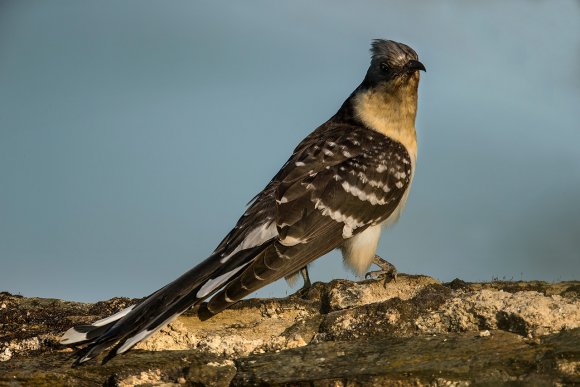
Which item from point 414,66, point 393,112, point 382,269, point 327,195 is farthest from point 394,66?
point 382,269

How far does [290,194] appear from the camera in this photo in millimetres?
7980

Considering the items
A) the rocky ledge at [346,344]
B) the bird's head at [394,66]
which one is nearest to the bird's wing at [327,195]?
the rocky ledge at [346,344]

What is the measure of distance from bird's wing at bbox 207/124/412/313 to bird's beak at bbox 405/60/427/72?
0.86 metres

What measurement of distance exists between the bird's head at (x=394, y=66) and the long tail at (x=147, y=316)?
11.4 feet

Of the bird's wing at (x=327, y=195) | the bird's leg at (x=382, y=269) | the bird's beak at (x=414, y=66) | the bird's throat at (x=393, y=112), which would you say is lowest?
the bird's leg at (x=382, y=269)

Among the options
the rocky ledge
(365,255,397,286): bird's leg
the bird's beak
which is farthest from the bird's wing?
the bird's beak

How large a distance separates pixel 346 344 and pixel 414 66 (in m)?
4.42

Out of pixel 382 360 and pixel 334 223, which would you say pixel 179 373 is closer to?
pixel 382 360

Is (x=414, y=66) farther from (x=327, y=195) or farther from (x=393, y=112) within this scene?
(x=327, y=195)

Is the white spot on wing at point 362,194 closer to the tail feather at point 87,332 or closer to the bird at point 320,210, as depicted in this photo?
the bird at point 320,210

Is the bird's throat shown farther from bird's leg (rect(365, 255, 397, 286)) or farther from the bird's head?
bird's leg (rect(365, 255, 397, 286))

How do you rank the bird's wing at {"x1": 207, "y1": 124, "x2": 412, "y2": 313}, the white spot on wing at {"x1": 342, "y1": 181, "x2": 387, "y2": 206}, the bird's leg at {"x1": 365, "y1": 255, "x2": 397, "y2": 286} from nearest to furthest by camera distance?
the bird's wing at {"x1": 207, "y1": 124, "x2": 412, "y2": 313}
the bird's leg at {"x1": 365, "y1": 255, "x2": 397, "y2": 286}
the white spot on wing at {"x1": 342, "y1": 181, "x2": 387, "y2": 206}

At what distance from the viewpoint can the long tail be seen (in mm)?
5824

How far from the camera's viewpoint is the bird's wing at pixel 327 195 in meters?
7.32
